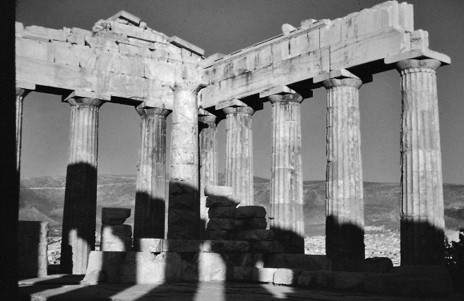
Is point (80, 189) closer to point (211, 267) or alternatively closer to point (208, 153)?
point (208, 153)

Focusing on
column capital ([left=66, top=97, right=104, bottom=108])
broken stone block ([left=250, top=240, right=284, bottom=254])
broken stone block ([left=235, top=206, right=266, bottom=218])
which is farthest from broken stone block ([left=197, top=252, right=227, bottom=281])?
column capital ([left=66, top=97, right=104, bottom=108])

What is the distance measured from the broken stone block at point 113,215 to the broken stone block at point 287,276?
6.57m

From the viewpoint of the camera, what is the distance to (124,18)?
3019 centimetres

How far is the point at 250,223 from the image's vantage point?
23422 millimetres

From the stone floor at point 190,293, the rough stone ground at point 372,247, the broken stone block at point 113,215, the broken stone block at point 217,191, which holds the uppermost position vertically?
the broken stone block at point 217,191

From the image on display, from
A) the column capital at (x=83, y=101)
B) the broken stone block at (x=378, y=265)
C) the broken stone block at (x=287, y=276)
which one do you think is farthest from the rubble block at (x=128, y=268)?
the column capital at (x=83, y=101)

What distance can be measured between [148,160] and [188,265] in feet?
32.1

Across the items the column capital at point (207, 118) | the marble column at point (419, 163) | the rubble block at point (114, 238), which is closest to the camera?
the marble column at point (419, 163)

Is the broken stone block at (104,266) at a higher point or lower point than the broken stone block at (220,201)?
lower

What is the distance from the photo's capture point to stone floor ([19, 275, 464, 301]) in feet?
48.7

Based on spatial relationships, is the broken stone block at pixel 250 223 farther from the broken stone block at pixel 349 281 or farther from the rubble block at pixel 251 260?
the broken stone block at pixel 349 281

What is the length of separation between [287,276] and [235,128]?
1144cm

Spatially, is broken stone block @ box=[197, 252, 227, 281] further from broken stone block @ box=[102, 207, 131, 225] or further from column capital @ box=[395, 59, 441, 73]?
column capital @ box=[395, 59, 441, 73]

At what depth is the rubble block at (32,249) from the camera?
75.7 feet
